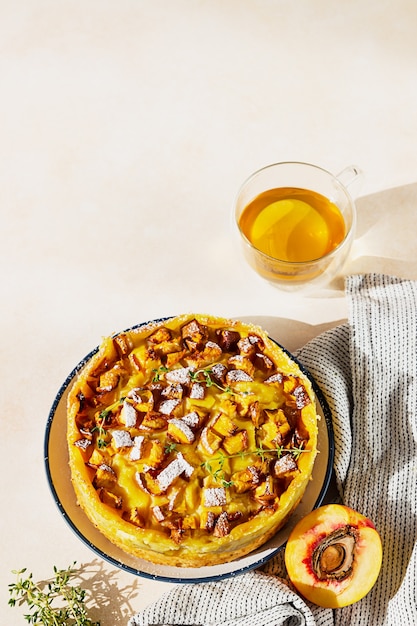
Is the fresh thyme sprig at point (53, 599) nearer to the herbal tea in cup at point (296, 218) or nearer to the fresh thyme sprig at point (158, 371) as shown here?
the fresh thyme sprig at point (158, 371)

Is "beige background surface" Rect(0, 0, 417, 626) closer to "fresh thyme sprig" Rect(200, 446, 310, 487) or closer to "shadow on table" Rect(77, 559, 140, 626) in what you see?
"shadow on table" Rect(77, 559, 140, 626)

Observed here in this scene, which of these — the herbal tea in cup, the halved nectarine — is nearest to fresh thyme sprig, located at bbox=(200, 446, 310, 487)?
the halved nectarine

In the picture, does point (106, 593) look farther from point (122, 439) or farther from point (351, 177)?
point (351, 177)

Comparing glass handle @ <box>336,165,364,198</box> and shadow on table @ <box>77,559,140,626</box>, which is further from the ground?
glass handle @ <box>336,165,364,198</box>

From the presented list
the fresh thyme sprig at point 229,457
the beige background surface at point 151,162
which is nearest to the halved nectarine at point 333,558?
the fresh thyme sprig at point 229,457

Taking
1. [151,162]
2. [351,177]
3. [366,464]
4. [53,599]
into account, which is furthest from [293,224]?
[53,599]

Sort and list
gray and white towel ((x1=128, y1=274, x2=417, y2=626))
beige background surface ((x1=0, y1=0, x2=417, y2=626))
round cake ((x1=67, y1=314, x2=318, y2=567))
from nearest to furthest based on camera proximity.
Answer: round cake ((x1=67, y1=314, x2=318, y2=567)), gray and white towel ((x1=128, y1=274, x2=417, y2=626)), beige background surface ((x1=0, y1=0, x2=417, y2=626))

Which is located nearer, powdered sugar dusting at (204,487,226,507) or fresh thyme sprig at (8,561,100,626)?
powdered sugar dusting at (204,487,226,507)
